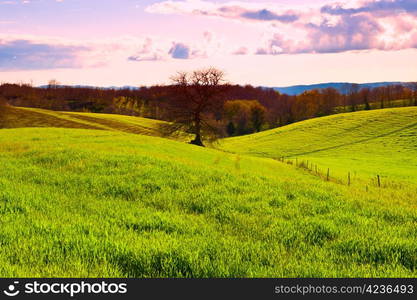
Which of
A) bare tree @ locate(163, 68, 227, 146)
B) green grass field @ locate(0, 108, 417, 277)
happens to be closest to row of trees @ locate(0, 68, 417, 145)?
bare tree @ locate(163, 68, 227, 146)

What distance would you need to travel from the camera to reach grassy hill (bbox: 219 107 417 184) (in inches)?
2085

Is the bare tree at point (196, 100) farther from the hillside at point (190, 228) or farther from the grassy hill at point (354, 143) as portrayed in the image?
the hillside at point (190, 228)

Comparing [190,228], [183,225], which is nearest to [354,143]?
[183,225]

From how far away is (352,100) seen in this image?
5886 inches

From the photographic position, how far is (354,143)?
7450 centimetres

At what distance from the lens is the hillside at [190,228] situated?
20.9 feet

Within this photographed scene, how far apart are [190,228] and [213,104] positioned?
170 ft

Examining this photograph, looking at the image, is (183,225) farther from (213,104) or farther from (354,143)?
(354,143)

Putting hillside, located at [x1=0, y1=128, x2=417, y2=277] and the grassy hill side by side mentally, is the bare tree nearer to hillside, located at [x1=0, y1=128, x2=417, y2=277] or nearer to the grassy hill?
the grassy hill

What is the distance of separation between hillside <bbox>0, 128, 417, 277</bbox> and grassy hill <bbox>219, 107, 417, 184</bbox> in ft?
116

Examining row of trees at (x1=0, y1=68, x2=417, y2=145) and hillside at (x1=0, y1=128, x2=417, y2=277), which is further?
row of trees at (x1=0, y1=68, x2=417, y2=145)

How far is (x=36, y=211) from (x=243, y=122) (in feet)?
442

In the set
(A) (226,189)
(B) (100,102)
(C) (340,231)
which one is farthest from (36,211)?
(B) (100,102)

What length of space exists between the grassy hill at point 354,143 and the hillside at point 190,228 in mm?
35217
